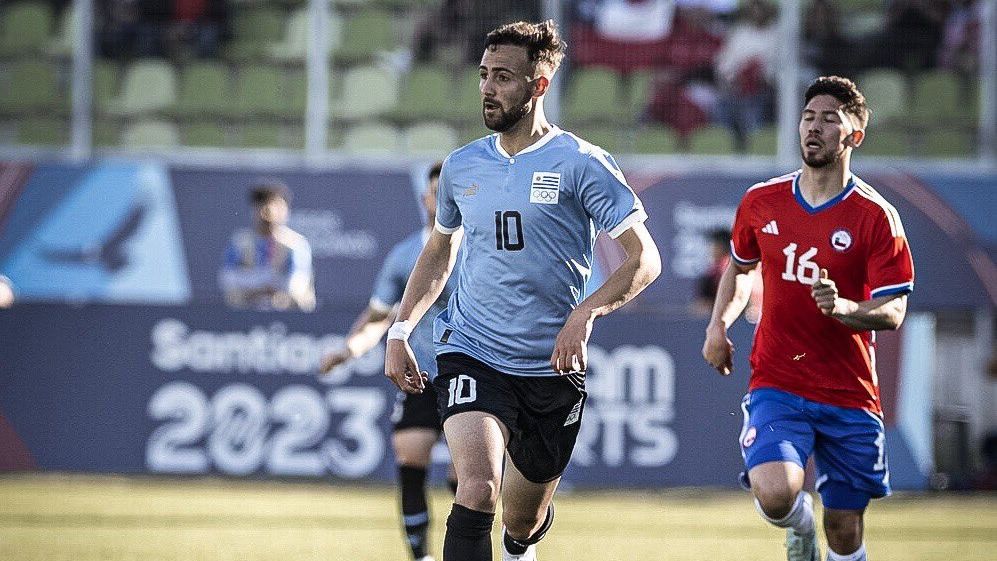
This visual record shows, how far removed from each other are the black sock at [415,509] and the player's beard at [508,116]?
2.86 meters

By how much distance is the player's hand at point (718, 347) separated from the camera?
689cm

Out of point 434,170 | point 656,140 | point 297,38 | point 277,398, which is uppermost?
point 297,38

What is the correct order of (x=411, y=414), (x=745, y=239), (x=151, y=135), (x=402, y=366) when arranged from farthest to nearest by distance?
1. (x=151, y=135)
2. (x=411, y=414)
3. (x=745, y=239)
4. (x=402, y=366)

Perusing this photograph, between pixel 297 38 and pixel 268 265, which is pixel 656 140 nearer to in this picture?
pixel 297 38

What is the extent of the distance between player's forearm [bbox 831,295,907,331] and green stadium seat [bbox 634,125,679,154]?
1220 centimetres

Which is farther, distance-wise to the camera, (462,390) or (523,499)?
(523,499)

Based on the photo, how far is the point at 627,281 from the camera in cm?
597

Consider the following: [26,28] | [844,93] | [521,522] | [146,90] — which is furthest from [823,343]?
[26,28]

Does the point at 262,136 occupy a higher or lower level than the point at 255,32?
lower

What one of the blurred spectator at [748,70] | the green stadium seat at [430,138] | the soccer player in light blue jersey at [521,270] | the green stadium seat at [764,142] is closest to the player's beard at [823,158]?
the soccer player in light blue jersey at [521,270]

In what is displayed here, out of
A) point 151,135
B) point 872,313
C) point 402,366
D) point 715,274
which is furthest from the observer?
point 151,135

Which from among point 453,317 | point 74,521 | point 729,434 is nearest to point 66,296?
Answer: point 74,521

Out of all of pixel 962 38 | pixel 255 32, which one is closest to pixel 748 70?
pixel 962 38

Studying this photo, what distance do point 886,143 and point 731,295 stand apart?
12.2 m
